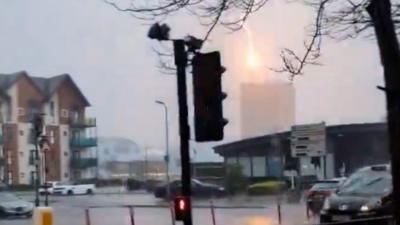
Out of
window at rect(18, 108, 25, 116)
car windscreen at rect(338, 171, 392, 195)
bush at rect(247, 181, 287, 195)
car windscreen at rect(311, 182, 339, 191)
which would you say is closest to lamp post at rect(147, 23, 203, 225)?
car windscreen at rect(338, 171, 392, 195)

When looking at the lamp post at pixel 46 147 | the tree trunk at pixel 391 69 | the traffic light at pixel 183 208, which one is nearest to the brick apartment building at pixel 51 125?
the lamp post at pixel 46 147

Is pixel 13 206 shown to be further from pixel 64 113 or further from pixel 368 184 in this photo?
pixel 368 184

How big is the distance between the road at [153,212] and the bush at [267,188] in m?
0.34

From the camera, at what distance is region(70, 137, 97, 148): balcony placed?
30.7 metres

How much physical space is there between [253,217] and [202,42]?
18.3m

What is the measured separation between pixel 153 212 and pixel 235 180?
7.03 metres

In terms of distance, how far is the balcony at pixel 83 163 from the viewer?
101ft

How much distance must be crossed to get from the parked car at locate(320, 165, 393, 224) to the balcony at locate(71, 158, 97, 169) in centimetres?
1133

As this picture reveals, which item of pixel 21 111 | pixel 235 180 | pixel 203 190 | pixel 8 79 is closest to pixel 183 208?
pixel 8 79

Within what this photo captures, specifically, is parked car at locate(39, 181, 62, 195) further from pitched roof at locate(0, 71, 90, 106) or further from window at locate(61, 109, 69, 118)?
pitched roof at locate(0, 71, 90, 106)

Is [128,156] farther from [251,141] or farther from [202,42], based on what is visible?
[202,42]

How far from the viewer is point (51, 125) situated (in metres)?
32.2

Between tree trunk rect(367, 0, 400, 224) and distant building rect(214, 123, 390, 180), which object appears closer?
tree trunk rect(367, 0, 400, 224)

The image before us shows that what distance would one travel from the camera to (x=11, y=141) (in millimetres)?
32375
